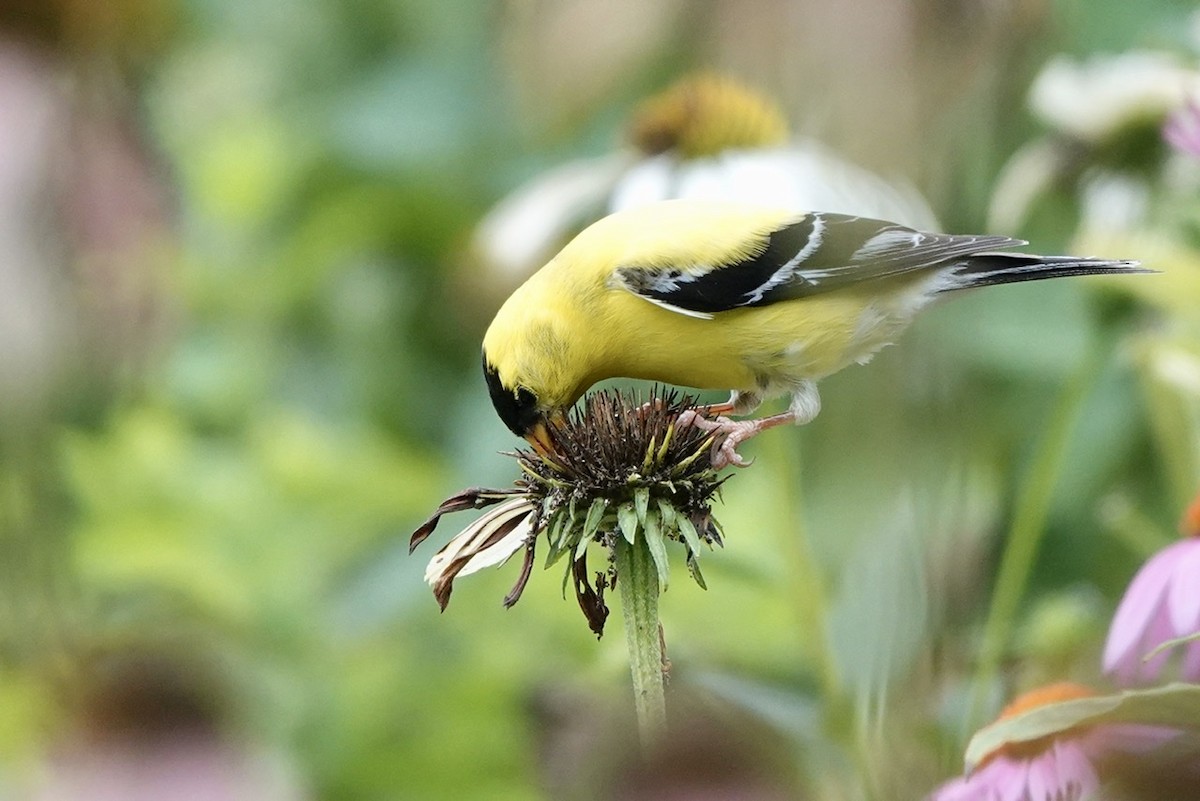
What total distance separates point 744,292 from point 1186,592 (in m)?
0.23

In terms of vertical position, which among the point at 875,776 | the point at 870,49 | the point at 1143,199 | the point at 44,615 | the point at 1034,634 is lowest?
the point at 875,776

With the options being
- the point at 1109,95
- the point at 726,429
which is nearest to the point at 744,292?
the point at 726,429

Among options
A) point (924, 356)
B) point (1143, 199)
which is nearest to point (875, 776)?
point (924, 356)

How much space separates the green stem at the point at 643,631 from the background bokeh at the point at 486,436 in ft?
0.03

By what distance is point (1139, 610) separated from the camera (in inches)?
20.1

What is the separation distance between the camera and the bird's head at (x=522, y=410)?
1.62 ft

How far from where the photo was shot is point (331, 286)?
1856 mm

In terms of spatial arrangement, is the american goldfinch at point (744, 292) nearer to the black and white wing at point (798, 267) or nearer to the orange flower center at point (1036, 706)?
the black and white wing at point (798, 267)

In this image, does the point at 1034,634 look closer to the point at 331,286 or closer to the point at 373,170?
the point at 373,170

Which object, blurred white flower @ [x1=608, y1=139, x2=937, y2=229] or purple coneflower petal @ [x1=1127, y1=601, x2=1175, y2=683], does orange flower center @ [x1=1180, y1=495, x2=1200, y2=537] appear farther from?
blurred white flower @ [x1=608, y1=139, x2=937, y2=229]

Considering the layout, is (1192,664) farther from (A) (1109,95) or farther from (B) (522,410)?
(A) (1109,95)

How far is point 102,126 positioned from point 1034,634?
654 millimetres

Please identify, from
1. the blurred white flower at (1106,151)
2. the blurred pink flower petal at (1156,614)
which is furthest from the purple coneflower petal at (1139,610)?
the blurred white flower at (1106,151)

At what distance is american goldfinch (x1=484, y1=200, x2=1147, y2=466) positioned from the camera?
58 centimetres
